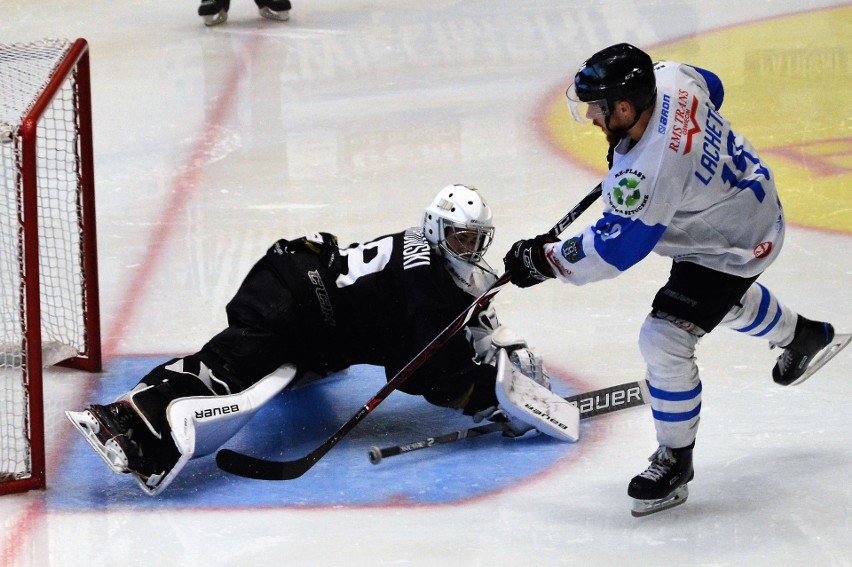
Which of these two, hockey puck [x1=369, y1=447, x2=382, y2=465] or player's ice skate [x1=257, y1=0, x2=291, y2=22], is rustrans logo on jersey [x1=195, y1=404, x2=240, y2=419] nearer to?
hockey puck [x1=369, y1=447, x2=382, y2=465]

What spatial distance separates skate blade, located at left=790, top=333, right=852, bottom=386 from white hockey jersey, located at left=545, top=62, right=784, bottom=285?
0.67 metres

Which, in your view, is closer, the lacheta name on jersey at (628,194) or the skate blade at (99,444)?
the lacheta name on jersey at (628,194)

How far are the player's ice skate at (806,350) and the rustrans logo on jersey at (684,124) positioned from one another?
0.92m

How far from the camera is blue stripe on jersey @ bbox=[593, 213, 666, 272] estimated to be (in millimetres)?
3049

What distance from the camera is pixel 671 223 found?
319cm

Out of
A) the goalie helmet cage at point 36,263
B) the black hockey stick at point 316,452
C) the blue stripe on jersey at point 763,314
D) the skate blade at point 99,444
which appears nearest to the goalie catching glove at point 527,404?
the black hockey stick at point 316,452

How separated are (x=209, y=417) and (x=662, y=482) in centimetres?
116

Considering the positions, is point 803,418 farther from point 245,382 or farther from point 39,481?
point 39,481

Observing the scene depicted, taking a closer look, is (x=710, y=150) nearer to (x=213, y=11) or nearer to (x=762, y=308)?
(x=762, y=308)

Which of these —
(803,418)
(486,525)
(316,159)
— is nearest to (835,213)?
(803,418)

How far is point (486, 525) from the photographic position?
3.31m

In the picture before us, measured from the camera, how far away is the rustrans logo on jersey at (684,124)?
304 centimetres

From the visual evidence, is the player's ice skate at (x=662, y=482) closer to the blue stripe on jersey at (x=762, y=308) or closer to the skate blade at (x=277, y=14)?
the blue stripe on jersey at (x=762, y=308)

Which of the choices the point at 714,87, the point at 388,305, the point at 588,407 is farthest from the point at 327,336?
the point at 714,87
